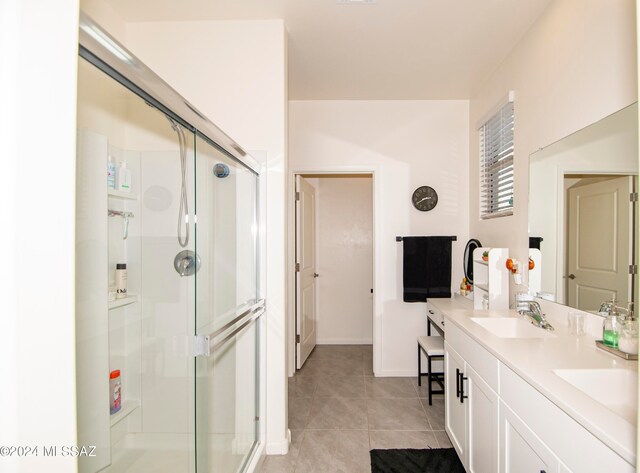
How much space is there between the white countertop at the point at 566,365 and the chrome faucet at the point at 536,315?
54 mm

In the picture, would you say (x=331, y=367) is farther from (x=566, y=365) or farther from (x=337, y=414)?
(x=566, y=365)

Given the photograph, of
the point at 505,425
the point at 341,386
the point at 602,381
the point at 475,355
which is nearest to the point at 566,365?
the point at 602,381

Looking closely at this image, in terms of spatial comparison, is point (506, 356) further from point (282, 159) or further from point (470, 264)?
point (470, 264)

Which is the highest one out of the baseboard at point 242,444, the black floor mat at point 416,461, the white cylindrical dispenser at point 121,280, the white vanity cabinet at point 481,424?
the white cylindrical dispenser at point 121,280

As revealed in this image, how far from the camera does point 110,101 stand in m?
1.31

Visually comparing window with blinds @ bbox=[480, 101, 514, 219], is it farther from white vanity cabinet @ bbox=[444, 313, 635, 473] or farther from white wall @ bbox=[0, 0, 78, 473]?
white wall @ bbox=[0, 0, 78, 473]

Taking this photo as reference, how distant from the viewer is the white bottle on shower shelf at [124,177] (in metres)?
1.51

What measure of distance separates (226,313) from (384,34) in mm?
2042

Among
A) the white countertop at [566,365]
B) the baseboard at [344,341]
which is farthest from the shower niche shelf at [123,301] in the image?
the baseboard at [344,341]

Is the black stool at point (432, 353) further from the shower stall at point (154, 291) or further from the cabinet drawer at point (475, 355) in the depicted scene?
the shower stall at point (154, 291)

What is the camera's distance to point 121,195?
4.72 ft

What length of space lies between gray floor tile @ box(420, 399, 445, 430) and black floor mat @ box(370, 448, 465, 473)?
0.28m

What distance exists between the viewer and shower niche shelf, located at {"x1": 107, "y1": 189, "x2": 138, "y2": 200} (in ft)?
4.54

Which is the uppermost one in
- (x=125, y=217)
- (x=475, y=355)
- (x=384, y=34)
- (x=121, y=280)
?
(x=384, y=34)
